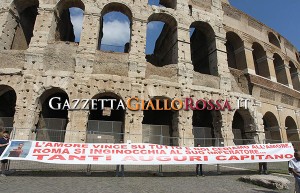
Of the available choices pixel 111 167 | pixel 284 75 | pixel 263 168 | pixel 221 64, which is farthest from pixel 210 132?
pixel 284 75

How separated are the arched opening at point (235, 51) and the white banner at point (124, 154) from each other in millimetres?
9741

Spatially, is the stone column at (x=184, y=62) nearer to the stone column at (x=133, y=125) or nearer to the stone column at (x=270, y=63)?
the stone column at (x=133, y=125)

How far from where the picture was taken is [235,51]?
57.4 ft

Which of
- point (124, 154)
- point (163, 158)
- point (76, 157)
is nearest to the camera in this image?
point (76, 157)

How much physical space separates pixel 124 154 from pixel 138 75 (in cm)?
625

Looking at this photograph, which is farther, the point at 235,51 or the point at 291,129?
the point at 291,129

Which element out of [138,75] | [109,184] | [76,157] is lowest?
[109,184]

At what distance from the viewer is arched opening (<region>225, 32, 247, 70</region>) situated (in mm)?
16848

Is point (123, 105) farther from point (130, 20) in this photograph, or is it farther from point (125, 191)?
point (125, 191)

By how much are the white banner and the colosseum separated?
2.21m

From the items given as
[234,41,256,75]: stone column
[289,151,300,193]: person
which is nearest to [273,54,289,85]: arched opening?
[234,41,256,75]: stone column

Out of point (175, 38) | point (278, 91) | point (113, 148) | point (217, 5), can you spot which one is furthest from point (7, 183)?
point (278, 91)

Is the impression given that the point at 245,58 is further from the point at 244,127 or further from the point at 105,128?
the point at 105,128

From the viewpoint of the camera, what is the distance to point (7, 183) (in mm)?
5613
